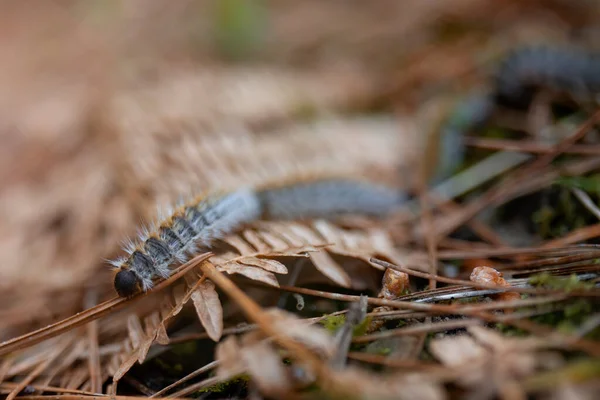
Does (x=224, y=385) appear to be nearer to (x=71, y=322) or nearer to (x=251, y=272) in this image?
(x=251, y=272)

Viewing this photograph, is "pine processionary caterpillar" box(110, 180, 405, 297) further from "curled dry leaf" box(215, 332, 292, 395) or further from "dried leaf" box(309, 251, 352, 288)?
"curled dry leaf" box(215, 332, 292, 395)

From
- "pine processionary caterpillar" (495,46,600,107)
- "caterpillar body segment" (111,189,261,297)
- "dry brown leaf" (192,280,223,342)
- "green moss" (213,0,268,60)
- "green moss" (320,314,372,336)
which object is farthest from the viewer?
"green moss" (213,0,268,60)

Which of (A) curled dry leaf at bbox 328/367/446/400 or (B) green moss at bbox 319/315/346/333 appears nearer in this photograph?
(A) curled dry leaf at bbox 328/367/446/400

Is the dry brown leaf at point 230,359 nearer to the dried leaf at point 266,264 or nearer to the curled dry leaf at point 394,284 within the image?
the dried leaf at point 266,264

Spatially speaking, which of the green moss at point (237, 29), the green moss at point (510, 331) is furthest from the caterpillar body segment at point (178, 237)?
the green moss at point (237, 29)

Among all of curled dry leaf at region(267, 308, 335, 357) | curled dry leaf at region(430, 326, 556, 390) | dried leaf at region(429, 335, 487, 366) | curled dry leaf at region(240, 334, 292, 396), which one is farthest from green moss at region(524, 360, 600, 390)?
curled dry leaf at region(240, 334, 292, 396)

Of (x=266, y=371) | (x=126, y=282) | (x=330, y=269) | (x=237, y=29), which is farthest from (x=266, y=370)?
(x=237, y=29)

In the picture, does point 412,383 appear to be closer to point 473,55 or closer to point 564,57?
point 564,57

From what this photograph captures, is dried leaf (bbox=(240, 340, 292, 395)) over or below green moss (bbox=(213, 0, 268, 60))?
below
